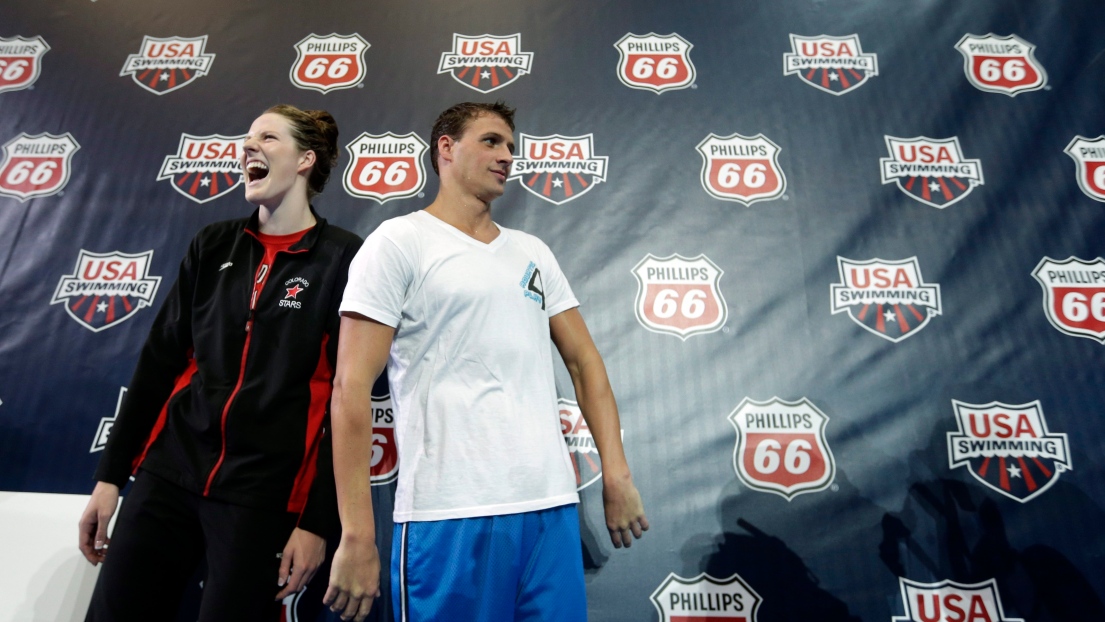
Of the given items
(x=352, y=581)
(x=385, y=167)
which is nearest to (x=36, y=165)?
(x=385, y=167)

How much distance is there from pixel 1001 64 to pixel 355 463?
2331 mm

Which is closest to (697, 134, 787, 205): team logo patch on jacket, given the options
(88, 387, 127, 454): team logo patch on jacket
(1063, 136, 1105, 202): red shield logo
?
(1063, 136, 1105, 202): red shield logo

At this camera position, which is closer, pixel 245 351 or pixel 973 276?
pixel 245 351

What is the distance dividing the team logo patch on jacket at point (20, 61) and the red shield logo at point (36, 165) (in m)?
0.24

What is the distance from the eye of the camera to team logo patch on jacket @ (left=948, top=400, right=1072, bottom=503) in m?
1.70

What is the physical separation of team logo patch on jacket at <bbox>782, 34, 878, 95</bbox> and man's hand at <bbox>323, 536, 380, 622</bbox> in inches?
76.7

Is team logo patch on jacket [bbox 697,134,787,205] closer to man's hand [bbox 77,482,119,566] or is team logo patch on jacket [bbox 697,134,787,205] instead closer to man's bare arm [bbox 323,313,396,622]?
man's bare arm [bbox 323,313,396,622]

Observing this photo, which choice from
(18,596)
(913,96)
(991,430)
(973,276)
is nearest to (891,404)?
(991,430)

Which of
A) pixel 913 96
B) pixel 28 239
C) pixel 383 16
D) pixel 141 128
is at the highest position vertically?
pixel 383 16

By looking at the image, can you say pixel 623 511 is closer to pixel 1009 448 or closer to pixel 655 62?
pixel 1009 448

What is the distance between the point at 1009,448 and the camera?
5.65 feet

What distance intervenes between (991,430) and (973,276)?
0.44 m

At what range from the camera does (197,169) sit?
82.6 inches

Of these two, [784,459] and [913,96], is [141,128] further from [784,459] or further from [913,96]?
[913,96]
